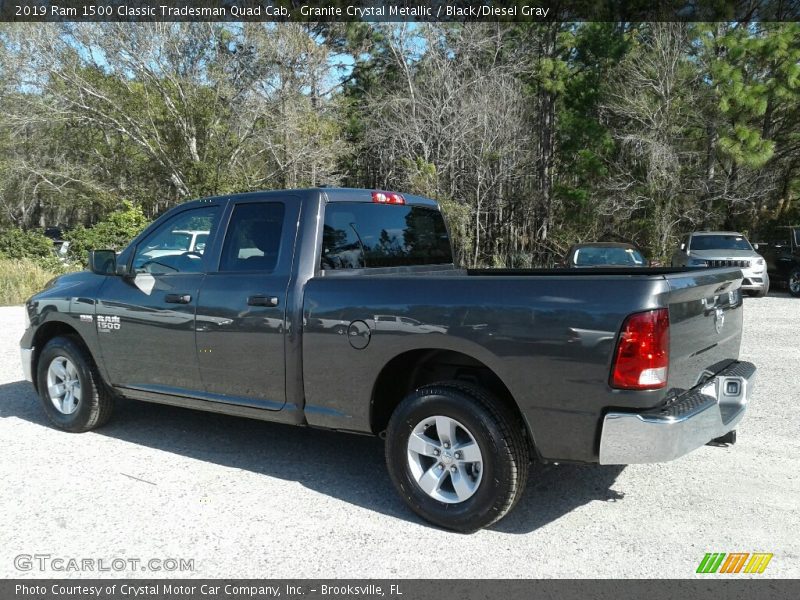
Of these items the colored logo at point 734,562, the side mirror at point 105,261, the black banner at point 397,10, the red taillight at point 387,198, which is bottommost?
the colored logo at point 734,562

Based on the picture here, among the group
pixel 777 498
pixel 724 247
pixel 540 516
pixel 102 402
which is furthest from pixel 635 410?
pixel 724 247

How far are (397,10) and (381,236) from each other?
→ 2234 centimetres

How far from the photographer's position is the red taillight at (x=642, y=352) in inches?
129

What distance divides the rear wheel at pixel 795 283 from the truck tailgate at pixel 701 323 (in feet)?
51.0

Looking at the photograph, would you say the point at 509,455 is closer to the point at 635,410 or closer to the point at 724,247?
the point at 635,410

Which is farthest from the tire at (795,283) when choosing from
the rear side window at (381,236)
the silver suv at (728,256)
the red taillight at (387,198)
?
the red taillight at (387,198)

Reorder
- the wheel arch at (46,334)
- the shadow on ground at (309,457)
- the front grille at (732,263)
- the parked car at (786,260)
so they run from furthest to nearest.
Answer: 1. the parked car at (786,260)
2. the front grille at (732,263)
3. the wheel arch at (46,334)
4. the shadow on ground at (309,457)

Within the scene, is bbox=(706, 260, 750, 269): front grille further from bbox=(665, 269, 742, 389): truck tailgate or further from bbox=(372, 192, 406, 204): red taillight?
bbox=(372, 192, 406, 204): red taillight

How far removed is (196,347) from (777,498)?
389 centimetres

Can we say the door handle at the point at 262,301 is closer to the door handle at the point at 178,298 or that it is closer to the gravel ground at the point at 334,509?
the door handle at the point at 178,298

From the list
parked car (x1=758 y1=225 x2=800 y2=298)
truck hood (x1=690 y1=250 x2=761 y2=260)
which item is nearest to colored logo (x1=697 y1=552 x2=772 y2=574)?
truck hood (x1=690 y1=250 x2=761 y2=260)

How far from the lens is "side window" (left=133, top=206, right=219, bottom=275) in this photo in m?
4.99

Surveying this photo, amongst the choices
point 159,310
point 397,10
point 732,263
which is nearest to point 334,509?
point 159,310
